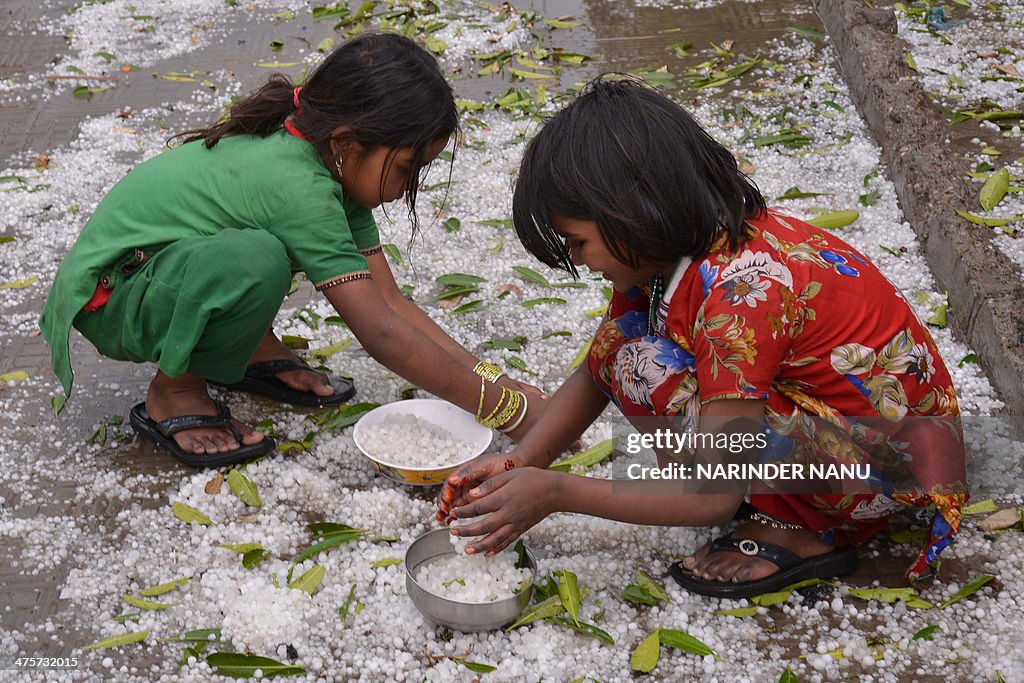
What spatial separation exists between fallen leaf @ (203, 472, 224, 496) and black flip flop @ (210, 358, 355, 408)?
0.37 meters

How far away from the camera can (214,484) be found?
2543 mm

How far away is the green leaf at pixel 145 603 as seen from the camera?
85.5 inches

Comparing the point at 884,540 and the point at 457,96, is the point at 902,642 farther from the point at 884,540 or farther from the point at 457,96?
the point at 457,96

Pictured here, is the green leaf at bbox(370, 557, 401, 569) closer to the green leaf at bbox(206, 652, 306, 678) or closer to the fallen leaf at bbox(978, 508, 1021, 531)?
the green leaf at bbox(206, 652, 306, 678)

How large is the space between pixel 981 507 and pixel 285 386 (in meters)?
1.80

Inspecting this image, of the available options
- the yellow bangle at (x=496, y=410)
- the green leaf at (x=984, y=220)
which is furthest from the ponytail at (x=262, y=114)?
the green leaf at (x=984, y=220)

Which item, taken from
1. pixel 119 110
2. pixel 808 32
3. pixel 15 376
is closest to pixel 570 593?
pixel 15 376

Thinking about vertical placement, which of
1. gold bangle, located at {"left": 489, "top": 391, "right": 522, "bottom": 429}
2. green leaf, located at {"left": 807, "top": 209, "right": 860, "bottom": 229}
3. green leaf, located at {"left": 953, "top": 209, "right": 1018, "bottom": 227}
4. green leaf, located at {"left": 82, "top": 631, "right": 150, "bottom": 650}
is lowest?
green leaf, located at {"left": 82, "top": 631, "right": 150, "bottom": 650}

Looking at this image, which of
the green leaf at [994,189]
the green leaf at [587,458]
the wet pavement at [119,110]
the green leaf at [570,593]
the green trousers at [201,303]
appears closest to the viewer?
the green leaf at [570,593]

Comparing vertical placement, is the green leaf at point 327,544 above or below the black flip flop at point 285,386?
below

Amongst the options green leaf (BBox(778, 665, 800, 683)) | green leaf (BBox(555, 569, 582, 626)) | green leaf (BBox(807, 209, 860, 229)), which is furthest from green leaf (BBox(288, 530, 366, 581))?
green leaf (BBox(807, 209, 860, 229))

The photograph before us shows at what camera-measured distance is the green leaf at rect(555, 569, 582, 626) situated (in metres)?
2.12

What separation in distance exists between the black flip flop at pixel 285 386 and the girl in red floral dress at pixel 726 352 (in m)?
0.85

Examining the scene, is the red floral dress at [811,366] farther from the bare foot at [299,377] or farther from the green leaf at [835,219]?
the green leaf at [835,219]
